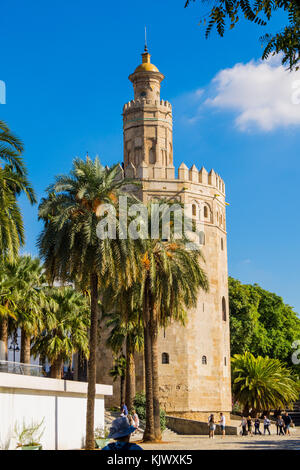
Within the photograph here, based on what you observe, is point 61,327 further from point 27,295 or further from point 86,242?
point 86,242

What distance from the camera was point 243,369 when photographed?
4784 cm

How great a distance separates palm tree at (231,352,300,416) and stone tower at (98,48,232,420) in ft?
3.52

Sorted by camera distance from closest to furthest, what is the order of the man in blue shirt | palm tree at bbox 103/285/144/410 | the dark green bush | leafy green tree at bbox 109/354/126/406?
the man in blue shirt < palm tree at bbox 103/285/144/410 < the dark green bush < leafy green tree at bbox 109/354/126/406

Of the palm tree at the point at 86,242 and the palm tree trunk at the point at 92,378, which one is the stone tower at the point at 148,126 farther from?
the palm tree trunk at the point at 92,378

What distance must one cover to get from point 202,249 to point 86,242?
24214 millimetres

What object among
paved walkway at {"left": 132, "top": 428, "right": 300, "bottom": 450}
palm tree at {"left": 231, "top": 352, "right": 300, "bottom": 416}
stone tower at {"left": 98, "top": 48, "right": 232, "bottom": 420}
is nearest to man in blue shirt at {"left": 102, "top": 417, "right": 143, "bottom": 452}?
paved walkway at {"left": 132, "top": 428, "right": 300, "bottom": 450}

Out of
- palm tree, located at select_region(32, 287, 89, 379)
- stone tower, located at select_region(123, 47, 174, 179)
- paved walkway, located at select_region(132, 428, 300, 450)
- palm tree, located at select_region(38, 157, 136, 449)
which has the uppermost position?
stone tower, located at select_region(123, 47, 174, 179)

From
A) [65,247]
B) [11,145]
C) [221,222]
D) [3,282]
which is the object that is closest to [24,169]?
[11,145]

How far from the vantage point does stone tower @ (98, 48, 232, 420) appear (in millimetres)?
43812

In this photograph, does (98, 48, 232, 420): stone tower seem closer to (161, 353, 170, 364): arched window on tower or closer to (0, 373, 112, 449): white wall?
(161, 353, 170, 364): arched window on tower

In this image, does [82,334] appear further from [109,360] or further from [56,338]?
[109,360]

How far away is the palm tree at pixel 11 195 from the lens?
17.6 meters

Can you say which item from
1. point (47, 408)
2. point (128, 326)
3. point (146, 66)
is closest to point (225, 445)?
point (47, 408)

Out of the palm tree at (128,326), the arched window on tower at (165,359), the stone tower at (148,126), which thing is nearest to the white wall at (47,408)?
the palm tree at (128,326)
